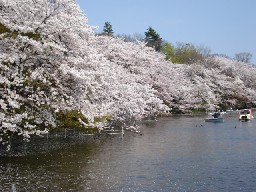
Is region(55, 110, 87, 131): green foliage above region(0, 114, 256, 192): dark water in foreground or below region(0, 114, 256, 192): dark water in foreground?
above

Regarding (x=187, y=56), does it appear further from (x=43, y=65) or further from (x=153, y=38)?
(x=43, y=65)

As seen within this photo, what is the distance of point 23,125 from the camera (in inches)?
984

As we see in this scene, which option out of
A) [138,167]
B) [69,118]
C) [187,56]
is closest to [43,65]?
[69,118]

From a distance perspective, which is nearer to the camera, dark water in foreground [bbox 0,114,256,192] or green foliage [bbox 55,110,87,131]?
dark water in foreground [bbox 0,114,256,192]

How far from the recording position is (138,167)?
2212cm

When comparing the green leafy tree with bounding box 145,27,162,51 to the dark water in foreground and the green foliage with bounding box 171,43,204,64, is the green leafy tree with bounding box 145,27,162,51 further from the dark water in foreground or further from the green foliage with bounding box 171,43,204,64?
the dark water in foreground

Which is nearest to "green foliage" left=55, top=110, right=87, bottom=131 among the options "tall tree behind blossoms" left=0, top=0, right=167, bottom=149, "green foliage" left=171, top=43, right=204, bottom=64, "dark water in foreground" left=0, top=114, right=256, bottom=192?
"tall tree behind blossoms" left=0, top=0, right=167, bottom=149

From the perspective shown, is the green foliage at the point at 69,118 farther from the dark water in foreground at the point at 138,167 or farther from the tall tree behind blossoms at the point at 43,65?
the dark water in foreground at the point at 138,167

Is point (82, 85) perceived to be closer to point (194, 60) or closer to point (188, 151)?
point (188, 151)

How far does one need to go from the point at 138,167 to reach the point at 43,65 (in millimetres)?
8886

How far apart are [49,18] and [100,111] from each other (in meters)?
7.47

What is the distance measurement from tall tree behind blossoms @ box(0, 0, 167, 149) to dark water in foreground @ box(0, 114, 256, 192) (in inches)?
99.5

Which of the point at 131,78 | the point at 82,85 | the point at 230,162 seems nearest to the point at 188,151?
the point at 230,162

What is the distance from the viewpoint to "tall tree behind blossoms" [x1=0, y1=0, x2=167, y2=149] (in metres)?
23.8
